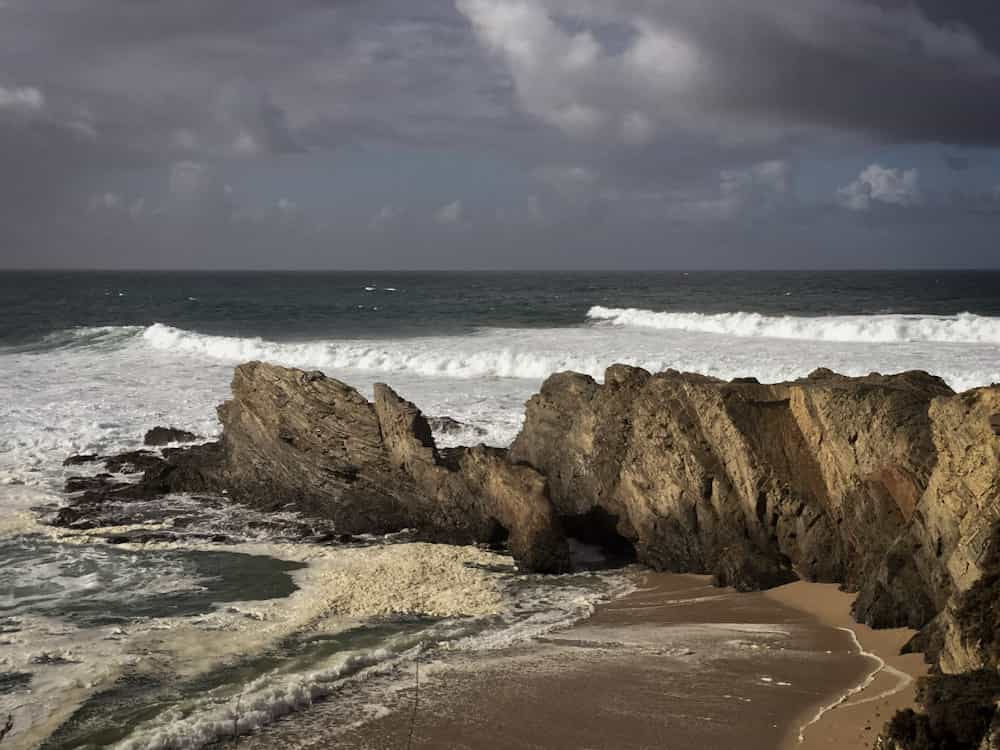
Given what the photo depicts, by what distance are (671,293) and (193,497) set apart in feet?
278

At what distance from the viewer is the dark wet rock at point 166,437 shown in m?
20.9

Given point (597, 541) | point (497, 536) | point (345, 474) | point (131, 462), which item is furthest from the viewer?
point (131, 462)

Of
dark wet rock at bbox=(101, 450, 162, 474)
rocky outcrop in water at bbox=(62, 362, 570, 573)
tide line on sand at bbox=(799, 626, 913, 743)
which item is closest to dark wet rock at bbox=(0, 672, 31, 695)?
rocky outcrop in water at bbox=(62, 362, 570, 573)

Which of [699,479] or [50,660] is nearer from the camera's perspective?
[50,660]

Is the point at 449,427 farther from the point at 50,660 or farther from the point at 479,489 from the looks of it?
the point at 50,660

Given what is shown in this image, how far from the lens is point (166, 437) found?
2106 cm

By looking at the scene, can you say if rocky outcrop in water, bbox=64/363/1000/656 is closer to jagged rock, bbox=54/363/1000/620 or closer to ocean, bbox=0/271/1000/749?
jagged rock, bbox=54/363/1000/620

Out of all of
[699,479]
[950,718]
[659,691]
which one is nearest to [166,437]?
[699,479]

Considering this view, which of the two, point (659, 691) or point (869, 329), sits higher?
point (869, 329)

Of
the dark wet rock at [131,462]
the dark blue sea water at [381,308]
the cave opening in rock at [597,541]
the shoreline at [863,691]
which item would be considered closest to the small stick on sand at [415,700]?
the shoreline at [863,691]

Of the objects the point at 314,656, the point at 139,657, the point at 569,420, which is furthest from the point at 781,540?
the point at 139,657

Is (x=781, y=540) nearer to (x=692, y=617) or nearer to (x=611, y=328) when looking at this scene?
(x=692, y=617)

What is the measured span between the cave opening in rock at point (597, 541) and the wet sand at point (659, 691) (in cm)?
239

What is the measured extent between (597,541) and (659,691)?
5.17 meters
